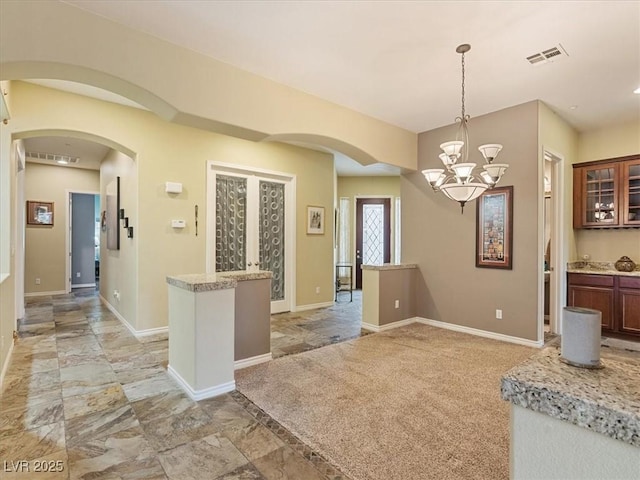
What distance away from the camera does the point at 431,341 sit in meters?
4.34

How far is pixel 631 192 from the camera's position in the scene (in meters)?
4.49

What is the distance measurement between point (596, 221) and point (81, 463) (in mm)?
6162

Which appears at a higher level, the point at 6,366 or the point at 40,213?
the point at 40,213

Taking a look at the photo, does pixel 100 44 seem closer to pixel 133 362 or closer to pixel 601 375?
pixel 133 362

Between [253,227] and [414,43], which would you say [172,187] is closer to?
[253,227]

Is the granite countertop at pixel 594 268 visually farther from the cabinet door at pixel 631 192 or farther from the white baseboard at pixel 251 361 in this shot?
the white baseboard at pixel 251 361

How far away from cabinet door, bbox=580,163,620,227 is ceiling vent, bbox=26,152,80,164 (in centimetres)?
899

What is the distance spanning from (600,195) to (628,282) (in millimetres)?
1294

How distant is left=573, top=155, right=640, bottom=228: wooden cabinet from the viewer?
448cm

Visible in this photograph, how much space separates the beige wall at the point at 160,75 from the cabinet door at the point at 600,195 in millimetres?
3478

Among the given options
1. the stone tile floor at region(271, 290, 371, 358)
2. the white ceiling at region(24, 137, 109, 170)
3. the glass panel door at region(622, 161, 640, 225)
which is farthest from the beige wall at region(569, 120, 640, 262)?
the white ceiling at region(24, 137, 109, 170)

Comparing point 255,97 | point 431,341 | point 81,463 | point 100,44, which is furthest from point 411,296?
point 100,44

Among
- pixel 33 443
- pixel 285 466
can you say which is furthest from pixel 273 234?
pixel 285 466

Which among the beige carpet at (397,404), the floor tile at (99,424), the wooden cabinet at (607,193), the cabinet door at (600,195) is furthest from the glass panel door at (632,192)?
the floor tile at (99,424)
